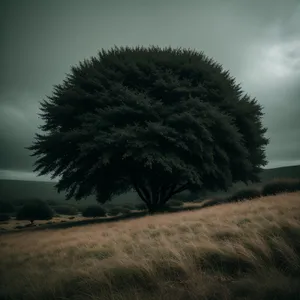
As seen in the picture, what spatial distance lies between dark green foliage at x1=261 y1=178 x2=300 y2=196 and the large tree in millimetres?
1721

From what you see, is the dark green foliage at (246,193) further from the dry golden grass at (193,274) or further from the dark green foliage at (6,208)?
the dark green foliage at (6,208)

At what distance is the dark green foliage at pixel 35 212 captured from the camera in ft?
124

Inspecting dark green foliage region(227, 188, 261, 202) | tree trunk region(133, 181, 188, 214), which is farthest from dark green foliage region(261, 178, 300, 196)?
tree trunk region(133, 181, 188, 214)

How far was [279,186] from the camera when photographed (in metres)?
21.3

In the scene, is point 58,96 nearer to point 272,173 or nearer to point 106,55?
point 106,55

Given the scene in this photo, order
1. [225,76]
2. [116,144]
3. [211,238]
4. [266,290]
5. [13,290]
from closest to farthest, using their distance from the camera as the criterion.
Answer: [266,290] < [13,290] < [211,238] < [116,144] < [225,76]

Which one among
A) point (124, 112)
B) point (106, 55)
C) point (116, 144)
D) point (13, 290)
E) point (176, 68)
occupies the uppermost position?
point (106, 55)

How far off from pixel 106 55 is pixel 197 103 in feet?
28.0

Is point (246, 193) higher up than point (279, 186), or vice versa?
point (279, 186)

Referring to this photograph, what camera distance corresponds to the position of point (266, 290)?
3613 millimetres

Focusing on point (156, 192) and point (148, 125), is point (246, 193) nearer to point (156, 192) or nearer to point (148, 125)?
point (156, 192)

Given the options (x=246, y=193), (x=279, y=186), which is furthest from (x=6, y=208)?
(x=279, y=186)

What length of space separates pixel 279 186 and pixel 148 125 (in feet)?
38.4

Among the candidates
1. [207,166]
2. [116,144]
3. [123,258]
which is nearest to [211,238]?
[123,258]
